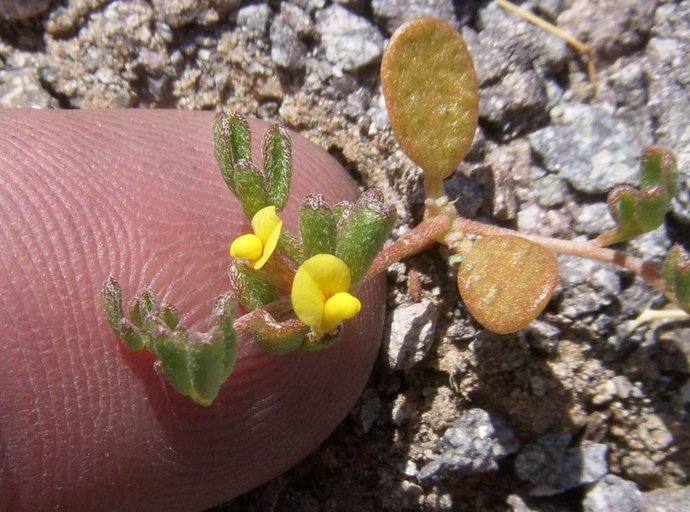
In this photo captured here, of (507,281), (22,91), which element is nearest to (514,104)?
(507,281)

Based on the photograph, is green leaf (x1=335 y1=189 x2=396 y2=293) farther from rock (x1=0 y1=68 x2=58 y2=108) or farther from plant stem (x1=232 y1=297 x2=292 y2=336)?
rock (x1=0 y1=68 x2=58 y2=108)

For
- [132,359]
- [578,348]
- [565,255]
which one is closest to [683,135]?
[565,255]

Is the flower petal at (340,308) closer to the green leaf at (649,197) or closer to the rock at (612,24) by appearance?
the green leaf at (649,197)

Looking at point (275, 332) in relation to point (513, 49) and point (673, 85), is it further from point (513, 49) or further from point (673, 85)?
point (673, 85)

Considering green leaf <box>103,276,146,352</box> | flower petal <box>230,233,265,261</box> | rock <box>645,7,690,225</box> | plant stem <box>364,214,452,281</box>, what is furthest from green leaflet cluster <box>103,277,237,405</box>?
rock <box>645,7,690,225</box>

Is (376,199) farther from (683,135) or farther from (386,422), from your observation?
(683,135)
